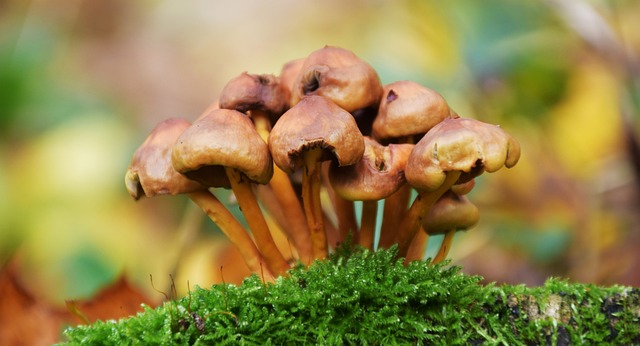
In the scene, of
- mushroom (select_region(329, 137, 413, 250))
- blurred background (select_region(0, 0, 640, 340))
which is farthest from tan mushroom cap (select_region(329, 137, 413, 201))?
blurred background (select_region(0, 0, 640, 340))

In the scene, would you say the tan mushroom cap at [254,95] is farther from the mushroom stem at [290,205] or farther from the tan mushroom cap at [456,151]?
the tan mushroom cap at [456,151]

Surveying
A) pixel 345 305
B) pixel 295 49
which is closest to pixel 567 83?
pixel 295 49

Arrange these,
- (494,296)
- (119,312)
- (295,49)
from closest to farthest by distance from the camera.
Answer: (494,296) → (119,312) → (295,49)

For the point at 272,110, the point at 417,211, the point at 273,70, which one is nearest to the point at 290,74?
the point at 272,110

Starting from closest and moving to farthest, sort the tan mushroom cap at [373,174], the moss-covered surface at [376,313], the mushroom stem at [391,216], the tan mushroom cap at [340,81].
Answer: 1. the moss-covered surface at [376,313]
2. the tan mushroom cap at [373,174]
3. the tan mushroom cap at [340,81]
4. the mushroom stem at [391,216]

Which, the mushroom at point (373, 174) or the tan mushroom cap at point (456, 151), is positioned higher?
the tan mushroom cap at point (456, 151)

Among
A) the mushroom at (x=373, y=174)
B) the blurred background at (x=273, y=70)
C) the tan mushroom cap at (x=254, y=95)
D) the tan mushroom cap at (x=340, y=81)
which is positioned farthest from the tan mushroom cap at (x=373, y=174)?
the blurred background at (x=273, y=70)

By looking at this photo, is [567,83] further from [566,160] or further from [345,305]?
[345,305]
